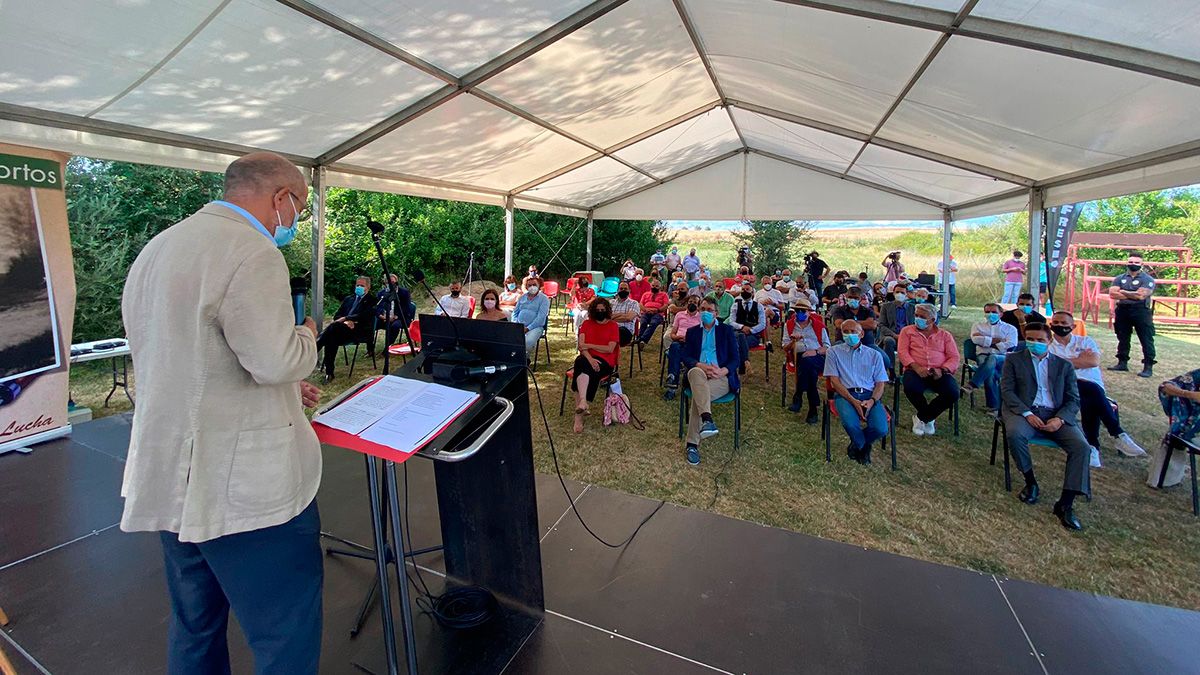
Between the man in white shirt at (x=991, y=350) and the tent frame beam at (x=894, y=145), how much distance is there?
253 cm

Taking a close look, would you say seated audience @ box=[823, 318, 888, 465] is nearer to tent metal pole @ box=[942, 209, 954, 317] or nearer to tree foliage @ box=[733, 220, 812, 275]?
tent metal pole @ box=[942, 209, 954, 317]

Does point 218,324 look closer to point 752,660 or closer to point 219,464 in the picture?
point 219,464

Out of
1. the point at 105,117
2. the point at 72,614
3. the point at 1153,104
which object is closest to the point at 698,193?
the point at 1153,104

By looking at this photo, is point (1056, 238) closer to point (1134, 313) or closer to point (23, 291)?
point (1134, 313)

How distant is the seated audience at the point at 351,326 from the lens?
611 cm

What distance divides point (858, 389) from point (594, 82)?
430 cm

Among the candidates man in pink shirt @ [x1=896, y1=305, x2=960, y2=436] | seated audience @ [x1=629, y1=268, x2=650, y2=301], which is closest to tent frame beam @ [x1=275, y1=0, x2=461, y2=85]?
man in pink shirt @ [x1=896, y1=305, x2=960, y2=436]

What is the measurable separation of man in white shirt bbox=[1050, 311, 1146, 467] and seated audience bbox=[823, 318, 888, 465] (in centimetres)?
134

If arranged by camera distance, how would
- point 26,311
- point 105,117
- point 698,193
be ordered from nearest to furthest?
1. point 26,311
2. point 105,117
3. point 698,193

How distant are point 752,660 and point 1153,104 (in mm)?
4754

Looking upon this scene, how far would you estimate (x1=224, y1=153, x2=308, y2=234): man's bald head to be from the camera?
1184 mm

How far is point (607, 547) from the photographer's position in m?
2.67

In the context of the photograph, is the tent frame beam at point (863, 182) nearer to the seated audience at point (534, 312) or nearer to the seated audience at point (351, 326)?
the seated audience at point (534, 312)

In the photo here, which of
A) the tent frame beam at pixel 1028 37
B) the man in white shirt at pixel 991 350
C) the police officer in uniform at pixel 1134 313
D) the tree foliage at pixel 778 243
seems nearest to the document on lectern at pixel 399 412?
the tent frame beam at pixel 1028 37
